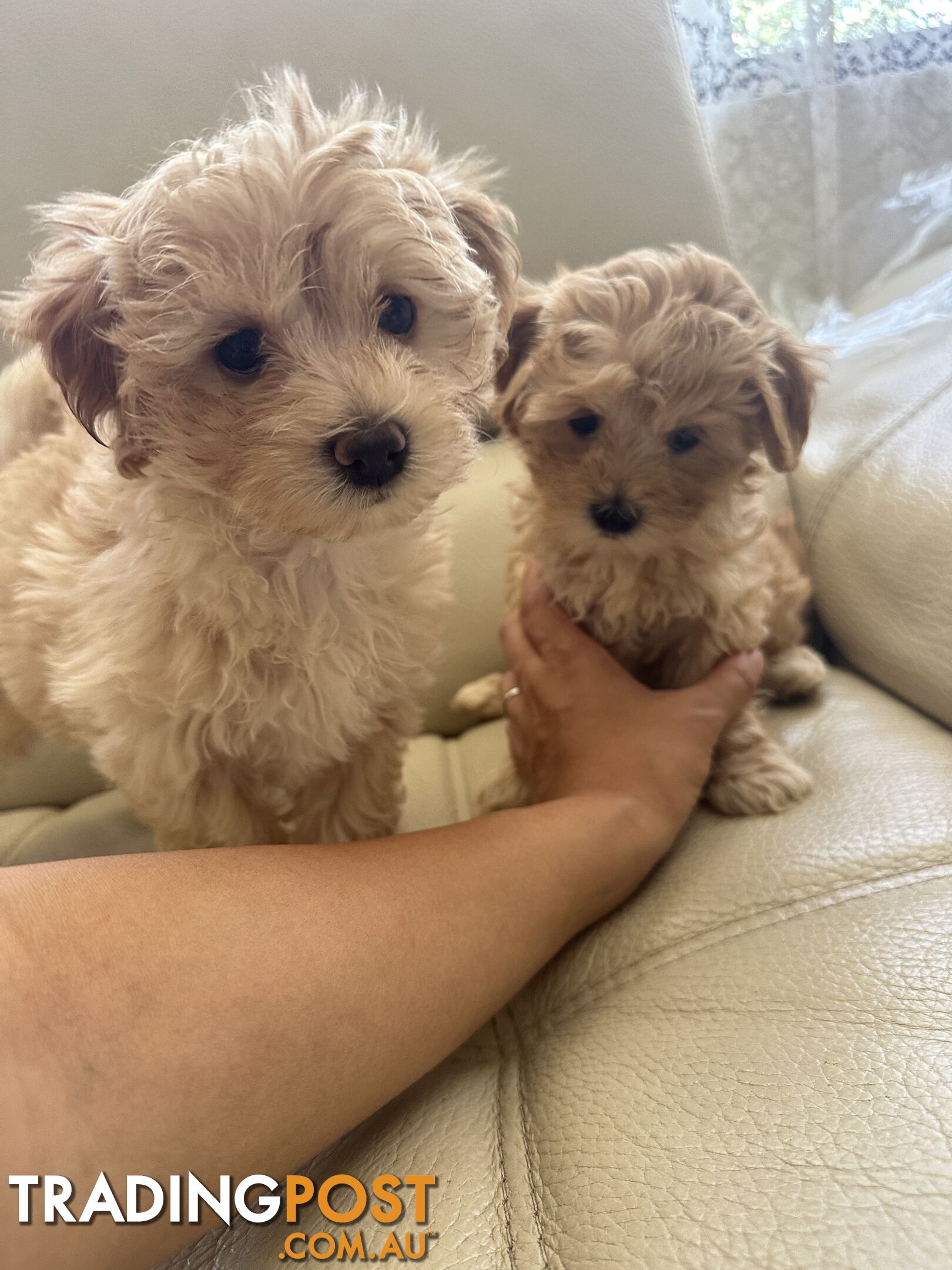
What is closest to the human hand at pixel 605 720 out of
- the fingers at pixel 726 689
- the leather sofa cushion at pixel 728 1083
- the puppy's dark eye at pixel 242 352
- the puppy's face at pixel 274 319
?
the fingers at pixel 726 689

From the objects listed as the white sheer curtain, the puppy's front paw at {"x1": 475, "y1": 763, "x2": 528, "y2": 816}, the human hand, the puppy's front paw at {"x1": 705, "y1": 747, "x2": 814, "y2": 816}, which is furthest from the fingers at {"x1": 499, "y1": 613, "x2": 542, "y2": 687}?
the white sheer curtain

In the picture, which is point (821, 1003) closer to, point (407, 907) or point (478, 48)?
point (407, 907)

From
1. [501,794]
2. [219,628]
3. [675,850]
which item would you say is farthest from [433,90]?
[675,850]

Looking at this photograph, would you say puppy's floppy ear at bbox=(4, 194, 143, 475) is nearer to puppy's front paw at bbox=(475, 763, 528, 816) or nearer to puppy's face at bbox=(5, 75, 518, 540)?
puppy's face at bbox=(5, 75, 518, 540)

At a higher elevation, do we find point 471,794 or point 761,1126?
point 761,1126

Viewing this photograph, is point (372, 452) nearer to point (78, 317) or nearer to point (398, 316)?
point (398, 316)

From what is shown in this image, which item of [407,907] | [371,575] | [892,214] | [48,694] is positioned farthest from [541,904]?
[892,214]
